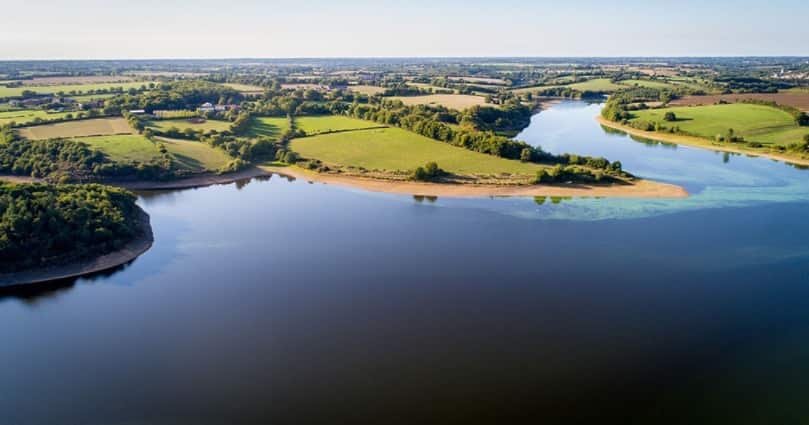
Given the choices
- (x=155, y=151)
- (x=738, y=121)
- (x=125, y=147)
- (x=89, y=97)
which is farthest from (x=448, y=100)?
(x=89, y=97)

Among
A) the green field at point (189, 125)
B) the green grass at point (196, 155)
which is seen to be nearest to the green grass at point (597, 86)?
the green field at point (189, 125)

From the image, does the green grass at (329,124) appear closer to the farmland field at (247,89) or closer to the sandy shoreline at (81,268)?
the farmland field at (247,89)

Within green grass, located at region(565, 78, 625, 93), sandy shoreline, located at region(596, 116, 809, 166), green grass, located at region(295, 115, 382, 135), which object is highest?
green grass, located at region(565, 78, 625, 93)

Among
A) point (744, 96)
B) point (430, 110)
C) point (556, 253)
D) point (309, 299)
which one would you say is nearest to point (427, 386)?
point (309, 299)

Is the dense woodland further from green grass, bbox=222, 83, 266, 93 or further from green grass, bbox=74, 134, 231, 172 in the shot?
green grass, bbox=222, 83, 266, 93

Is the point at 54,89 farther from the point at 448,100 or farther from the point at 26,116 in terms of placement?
the point at 448,100

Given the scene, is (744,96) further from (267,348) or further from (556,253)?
(267,348)

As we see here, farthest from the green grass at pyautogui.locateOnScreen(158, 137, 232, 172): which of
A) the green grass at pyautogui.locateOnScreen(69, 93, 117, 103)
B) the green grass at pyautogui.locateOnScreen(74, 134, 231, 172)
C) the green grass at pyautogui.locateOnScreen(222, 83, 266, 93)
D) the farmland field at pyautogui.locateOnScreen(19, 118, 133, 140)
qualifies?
the green grass at pyautogui.locateOnScreen(222, 83, 266, 93)
